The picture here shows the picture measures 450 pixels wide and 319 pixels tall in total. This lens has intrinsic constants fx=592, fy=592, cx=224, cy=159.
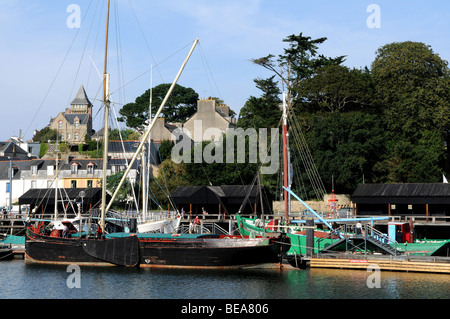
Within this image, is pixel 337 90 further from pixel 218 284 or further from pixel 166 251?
pixel 218 284

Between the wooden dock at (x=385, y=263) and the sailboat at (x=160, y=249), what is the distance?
304 centimetres

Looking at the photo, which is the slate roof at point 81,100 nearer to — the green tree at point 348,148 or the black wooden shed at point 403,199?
the green tree at point 348,148

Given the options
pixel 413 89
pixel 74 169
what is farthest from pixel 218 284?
pixel 74 169

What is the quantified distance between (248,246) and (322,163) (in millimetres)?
34347

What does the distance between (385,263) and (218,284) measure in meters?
11.0

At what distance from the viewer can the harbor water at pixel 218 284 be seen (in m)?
31.6

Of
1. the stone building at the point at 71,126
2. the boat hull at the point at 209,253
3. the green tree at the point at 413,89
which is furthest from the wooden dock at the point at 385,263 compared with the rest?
the stone building at the point at 71,126

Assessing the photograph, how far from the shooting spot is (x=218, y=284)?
34.6 metres

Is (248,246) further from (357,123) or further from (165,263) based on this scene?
(357,123)

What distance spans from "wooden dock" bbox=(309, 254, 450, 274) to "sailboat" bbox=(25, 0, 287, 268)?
3043 millimetres

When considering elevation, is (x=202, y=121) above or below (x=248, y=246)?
above

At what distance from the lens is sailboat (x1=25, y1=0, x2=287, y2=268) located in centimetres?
3925

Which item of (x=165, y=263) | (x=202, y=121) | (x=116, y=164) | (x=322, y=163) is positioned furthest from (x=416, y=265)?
(x=202, y=121)
